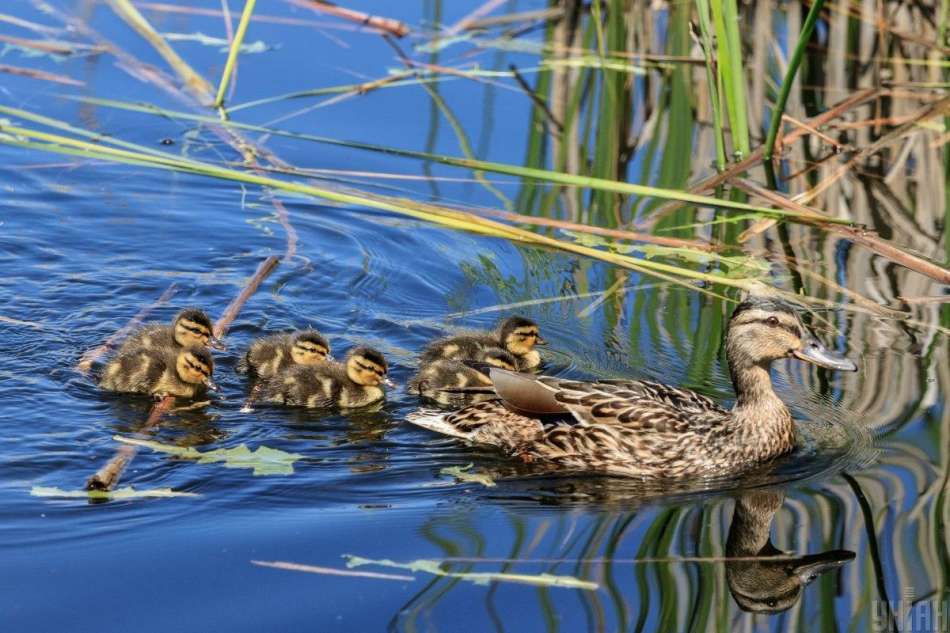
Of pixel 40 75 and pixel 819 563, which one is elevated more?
pixel 40 75

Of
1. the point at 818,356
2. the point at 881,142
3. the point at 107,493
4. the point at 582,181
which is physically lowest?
the point at 107,493

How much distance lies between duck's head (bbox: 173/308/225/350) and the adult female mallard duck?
1024 millimetres

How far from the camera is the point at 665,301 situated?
6559 mm

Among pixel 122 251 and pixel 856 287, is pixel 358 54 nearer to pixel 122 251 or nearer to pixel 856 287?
pixel 122 251

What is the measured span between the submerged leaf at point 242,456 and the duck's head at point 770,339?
5.20 feet

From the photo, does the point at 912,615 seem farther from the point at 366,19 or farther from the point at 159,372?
the point at 366,19

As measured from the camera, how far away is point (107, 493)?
4.63 meters

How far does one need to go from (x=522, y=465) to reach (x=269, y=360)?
1.17m

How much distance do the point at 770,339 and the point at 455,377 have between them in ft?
3.95

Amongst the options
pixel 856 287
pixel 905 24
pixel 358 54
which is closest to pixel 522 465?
pixel 856 287

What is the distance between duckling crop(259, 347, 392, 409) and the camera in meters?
5.61

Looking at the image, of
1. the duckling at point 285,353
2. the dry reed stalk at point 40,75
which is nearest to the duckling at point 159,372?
the duckling at point 285,353

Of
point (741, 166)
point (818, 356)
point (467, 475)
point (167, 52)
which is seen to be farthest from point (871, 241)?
point (167, 52)

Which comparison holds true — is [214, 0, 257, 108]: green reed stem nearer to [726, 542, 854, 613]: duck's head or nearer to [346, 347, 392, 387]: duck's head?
[346, 347, 392, 387]: duck's head
